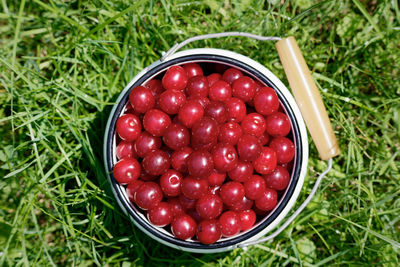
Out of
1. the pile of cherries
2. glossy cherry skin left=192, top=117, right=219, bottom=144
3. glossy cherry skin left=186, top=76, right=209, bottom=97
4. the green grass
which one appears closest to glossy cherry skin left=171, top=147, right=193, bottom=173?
the pile of cherries

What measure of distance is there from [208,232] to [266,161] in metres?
0.47

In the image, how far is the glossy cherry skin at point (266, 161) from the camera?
72.5 inches

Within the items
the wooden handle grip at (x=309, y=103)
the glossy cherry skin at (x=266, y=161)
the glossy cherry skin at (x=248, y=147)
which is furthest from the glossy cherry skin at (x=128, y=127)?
the wooden handle grip at (x=309, y=103)

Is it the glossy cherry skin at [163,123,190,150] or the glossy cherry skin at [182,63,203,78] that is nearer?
the glossy cherry skin at [163,123,190,150]

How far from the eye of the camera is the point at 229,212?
6.11ft

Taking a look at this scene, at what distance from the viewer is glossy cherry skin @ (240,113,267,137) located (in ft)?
6.16

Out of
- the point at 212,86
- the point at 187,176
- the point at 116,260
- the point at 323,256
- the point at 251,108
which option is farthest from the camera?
the point at 323,256

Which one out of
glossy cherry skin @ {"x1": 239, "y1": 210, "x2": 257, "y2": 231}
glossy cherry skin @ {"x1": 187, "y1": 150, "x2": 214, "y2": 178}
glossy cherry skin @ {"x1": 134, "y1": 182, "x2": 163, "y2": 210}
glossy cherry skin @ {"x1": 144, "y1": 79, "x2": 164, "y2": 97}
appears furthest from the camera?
glossy cherry skin @ {"x1": 144, "y1": 79, "x2": 164, "y2": 97}

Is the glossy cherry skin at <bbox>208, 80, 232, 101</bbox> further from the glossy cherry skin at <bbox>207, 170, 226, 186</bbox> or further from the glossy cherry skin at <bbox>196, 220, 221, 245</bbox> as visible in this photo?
the glossy cherry skin at <bbox>196, 220, 221, 245</bbox>

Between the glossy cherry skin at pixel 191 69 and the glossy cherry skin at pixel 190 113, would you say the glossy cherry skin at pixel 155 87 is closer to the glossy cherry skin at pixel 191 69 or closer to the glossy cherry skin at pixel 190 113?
the glossy cherry skin at pixel 191 69

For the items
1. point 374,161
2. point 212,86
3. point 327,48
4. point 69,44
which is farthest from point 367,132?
point 69,44

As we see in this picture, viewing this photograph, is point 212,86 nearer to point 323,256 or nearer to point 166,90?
point 166,90

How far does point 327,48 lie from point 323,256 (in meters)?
1.50

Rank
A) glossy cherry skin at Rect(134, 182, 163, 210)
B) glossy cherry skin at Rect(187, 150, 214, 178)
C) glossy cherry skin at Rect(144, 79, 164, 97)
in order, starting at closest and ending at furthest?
glossy cherry skin at Rect(187, 150, 214, 178), glossy cherry skin at Rect(134, 182, 163, 210), glossy cherry skin at Rect(144, 79, 164, 97)
